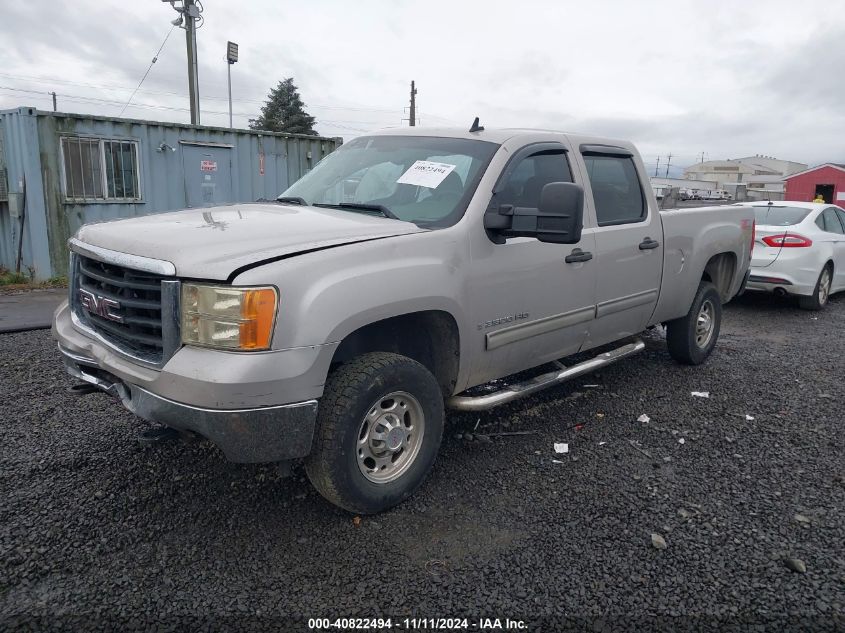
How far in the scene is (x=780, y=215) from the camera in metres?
9.07

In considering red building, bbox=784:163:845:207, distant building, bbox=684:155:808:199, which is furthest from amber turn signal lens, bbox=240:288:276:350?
distant building, bbox=684:155:808:199

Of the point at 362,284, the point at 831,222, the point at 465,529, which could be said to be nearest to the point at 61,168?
the point at 362,284

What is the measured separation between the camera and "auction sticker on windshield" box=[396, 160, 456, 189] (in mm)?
3643

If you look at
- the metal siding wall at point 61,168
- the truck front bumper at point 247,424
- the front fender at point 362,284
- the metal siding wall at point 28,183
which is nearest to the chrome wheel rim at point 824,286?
the front fender at point 362,284

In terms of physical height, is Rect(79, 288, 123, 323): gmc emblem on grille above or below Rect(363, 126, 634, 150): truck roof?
below

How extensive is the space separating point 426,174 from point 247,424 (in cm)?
185

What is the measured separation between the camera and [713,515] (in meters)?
3.24

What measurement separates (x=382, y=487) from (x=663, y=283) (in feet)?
9.94

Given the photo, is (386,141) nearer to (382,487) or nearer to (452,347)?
(452,347)

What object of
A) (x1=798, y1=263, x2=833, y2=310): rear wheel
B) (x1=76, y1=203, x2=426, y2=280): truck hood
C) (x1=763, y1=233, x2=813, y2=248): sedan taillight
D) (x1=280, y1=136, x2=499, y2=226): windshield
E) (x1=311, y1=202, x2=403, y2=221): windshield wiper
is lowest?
(x1=798, y1=263, x2=833, y2=310): rear wheel

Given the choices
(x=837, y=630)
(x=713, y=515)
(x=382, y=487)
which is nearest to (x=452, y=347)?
(x=382, y=487)

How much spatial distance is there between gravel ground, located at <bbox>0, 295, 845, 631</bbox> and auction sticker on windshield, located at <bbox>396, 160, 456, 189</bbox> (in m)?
1.63

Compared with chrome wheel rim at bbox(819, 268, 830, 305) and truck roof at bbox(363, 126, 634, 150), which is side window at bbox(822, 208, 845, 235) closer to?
chrome wheel rim at bbox(819, 268, 830, 305)

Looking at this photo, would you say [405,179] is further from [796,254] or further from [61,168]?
[61,168]
